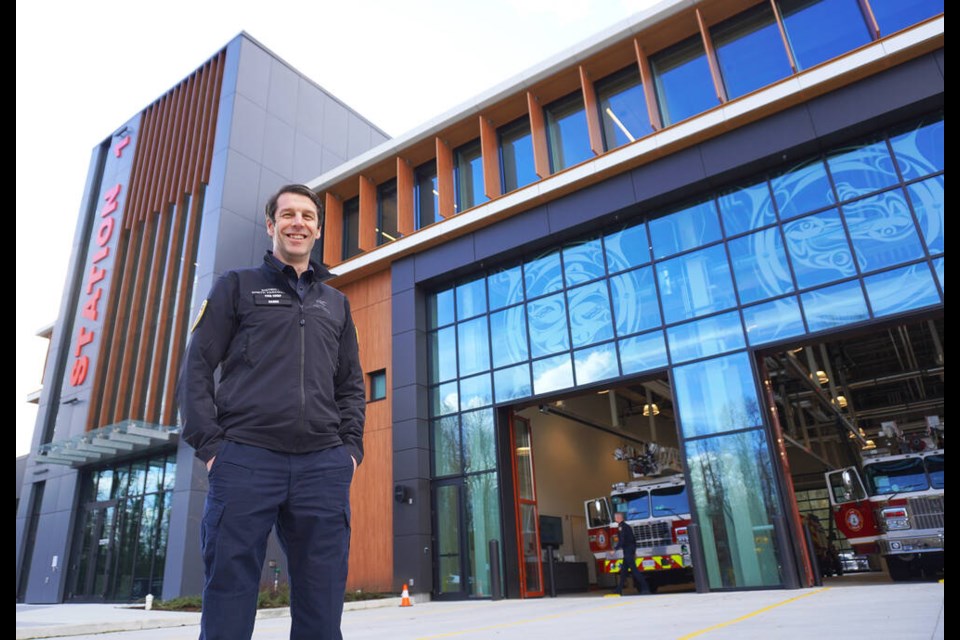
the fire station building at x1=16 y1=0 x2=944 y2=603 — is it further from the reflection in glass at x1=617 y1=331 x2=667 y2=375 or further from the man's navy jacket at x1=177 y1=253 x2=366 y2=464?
the man's navy jacket at x1=177 y1=253 x2=366 y2=464

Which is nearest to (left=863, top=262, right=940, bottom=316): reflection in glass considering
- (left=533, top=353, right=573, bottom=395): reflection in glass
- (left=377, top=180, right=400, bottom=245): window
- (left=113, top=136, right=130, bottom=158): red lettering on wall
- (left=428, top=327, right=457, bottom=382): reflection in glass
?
(left=533, top=353, right=573, bottom=395): reflection in glass

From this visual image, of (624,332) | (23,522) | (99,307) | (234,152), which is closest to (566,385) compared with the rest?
(624,332)

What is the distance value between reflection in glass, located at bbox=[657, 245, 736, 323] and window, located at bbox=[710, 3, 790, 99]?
3.54m

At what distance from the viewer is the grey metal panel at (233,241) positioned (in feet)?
60.6

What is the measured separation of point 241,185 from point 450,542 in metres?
12.7

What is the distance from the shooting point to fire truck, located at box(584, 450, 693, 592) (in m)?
13.6

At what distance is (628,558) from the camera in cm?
1335

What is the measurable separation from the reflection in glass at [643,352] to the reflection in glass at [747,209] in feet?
8.44

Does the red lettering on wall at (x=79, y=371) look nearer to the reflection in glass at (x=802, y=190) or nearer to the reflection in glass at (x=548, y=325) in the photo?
the reflection in glass at (x=548, y=325)

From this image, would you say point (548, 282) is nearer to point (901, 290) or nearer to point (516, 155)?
point (516, 155)

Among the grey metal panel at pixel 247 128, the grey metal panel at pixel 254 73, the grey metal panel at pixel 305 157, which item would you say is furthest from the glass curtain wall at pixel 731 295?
the grey metal panel at pixel 254 73

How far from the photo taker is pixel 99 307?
22141mm

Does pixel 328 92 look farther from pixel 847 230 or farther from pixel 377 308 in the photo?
pixel 847 230

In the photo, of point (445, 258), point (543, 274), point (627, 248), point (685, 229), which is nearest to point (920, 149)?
point (685, 229)
